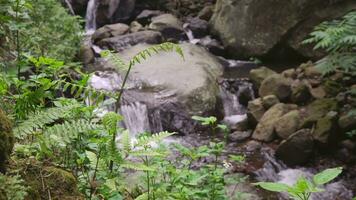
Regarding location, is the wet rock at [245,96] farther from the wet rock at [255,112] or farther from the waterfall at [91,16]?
the waterfall at [91,16]

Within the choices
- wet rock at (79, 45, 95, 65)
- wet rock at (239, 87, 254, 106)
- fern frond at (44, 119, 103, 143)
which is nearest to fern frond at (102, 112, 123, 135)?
fern frond at (44, 119, 103, 143)

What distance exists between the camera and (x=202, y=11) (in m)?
16.0

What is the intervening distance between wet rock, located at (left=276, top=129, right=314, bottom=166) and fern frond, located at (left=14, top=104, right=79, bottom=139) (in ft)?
17.2

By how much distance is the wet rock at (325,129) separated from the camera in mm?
7057

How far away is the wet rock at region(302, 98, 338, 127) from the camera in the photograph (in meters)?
7.55

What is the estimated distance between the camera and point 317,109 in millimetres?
7840

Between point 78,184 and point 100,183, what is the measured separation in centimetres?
15

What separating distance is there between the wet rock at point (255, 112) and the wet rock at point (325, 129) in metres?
1.44

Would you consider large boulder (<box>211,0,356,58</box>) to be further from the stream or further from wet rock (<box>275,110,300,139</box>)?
wet rock (<box>275,110,300,139</box>)

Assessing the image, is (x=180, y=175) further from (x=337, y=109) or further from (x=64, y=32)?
(x=64, y=32)

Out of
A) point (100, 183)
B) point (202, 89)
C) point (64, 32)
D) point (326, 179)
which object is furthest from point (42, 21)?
point (326, 179)

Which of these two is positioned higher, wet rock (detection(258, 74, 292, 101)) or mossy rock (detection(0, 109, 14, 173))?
mossy rock (detection(0, 109, 14, 173))

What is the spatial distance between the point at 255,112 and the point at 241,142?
0.92 metres

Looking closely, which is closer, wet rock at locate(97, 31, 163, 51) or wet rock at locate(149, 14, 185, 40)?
wet rock at locate(97, 31, 163, 51)
